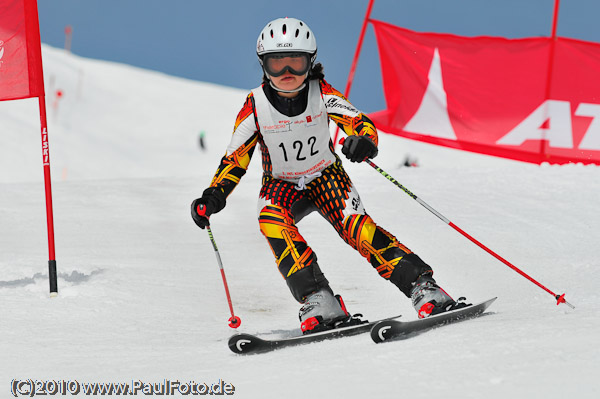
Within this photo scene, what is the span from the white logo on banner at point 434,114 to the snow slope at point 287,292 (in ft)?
1.88

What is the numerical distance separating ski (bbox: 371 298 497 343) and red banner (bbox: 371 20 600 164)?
22.0 ft

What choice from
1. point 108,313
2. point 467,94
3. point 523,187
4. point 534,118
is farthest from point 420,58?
point 108,313

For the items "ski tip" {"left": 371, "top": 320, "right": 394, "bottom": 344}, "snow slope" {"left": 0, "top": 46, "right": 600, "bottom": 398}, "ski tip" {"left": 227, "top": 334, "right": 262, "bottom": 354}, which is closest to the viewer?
"snow slope" {"left": 0, "top": 46, "right": 600, "bottom": 398}

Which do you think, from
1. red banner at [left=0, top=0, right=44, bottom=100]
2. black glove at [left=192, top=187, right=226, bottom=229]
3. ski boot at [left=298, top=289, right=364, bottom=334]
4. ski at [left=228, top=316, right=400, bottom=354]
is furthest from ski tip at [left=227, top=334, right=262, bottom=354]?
red banner at [left=0, top=0, right=44, bottom=100]

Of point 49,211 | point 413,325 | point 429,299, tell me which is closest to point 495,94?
point 49,211

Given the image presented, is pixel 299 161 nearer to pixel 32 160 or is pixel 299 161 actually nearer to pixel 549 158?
pixel 549 158

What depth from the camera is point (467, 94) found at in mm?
10219

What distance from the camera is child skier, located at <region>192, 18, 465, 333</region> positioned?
12.9ft

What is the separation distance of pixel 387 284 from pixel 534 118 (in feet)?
16.1

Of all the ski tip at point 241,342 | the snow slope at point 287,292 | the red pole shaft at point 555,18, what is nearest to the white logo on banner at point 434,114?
the snow slope at point 287,292

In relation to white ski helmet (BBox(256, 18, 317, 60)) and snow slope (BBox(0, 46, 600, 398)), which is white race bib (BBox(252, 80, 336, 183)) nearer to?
white ski helmet (BBox(256, 18, 317, 60))

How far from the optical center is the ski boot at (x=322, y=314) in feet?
12.7

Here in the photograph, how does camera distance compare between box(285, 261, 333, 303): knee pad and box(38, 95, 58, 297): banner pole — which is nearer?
box(285, 261, 333, 303): knee pad

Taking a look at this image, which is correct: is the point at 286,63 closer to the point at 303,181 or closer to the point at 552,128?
the point at 303,181
